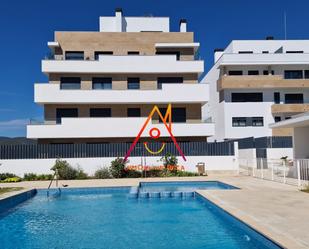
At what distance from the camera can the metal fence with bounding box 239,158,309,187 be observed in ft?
58.0

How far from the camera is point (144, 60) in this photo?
30.8 metres

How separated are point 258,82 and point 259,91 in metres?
1.28

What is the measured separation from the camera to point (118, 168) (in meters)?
23.8

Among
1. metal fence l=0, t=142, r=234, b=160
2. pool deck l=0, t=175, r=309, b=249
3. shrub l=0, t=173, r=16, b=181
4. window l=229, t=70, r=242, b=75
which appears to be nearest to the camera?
pool deck l=0, t=175, r=309, b=249

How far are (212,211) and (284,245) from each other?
5608 mm

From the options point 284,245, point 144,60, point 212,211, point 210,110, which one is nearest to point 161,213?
point 212,211

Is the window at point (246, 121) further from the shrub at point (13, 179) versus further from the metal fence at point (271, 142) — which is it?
the shrub at point (13, 179)

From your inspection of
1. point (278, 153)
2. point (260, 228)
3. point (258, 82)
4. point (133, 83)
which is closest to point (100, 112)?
point (133, 83)

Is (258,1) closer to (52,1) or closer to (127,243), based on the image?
(52,1)

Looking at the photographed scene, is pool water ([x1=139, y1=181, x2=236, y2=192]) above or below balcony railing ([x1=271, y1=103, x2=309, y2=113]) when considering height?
below

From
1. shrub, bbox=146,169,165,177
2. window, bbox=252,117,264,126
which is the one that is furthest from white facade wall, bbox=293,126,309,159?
window, bbox=252,117,264,126

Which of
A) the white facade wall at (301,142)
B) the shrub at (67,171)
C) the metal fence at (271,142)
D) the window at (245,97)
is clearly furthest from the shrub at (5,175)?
the window at (245,97)

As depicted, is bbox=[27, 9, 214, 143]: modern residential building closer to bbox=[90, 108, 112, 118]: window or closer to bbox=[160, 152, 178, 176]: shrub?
bbox=[90, 108, 112, 118]: window

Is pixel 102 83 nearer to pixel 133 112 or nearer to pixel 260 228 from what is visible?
pixel 133 112
